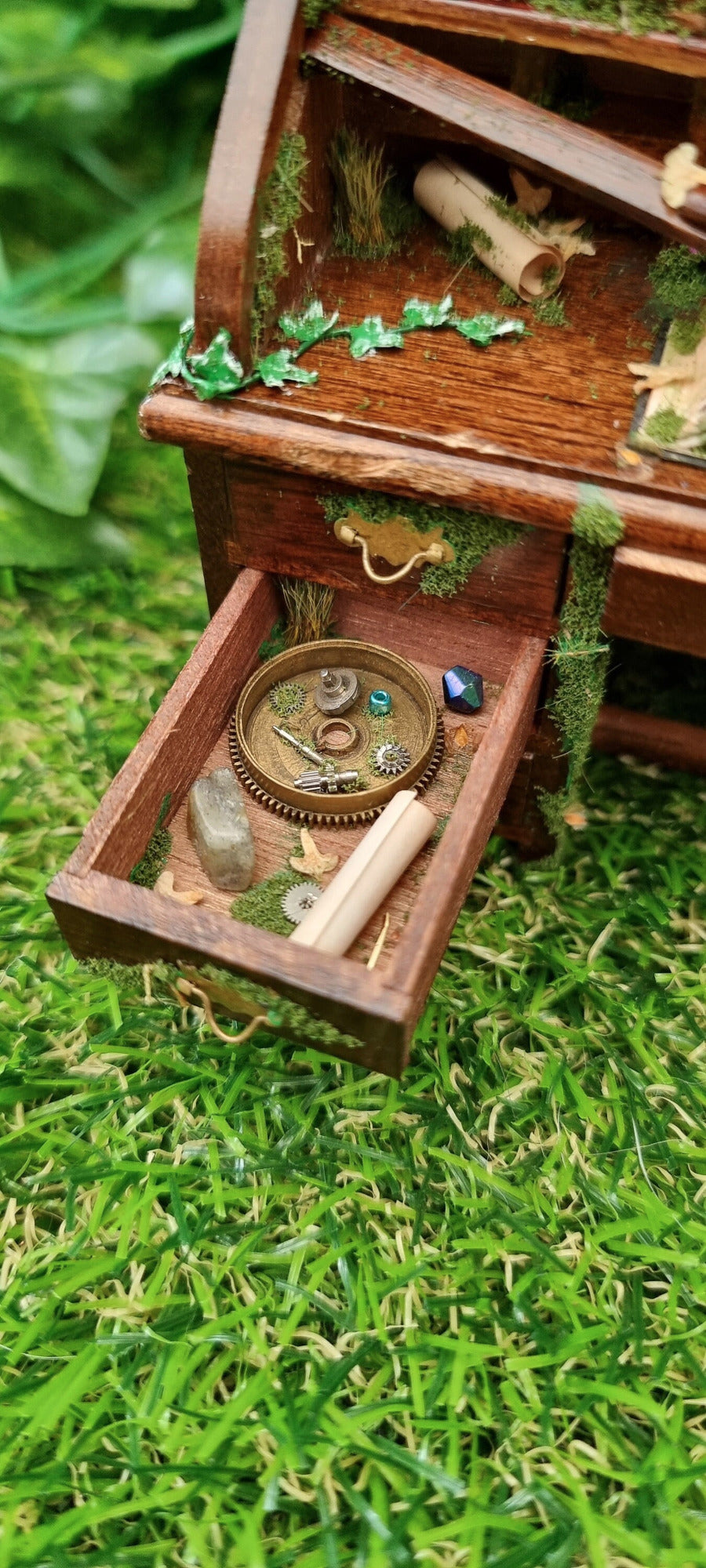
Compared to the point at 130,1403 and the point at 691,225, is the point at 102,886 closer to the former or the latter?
the point at 130,1403

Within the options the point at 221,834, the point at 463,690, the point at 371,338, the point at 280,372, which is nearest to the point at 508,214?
the point at 371,338

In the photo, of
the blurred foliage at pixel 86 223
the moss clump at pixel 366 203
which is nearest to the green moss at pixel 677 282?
the moss clump at pixel 366 203

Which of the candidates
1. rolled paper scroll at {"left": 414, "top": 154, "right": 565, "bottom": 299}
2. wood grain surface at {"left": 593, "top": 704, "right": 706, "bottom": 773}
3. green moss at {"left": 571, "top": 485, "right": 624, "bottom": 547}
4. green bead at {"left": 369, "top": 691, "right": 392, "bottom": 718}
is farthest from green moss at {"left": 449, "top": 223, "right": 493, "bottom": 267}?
wood grain surface at {"left": 593, "top": 704, "right": 706, "bottom": 773}

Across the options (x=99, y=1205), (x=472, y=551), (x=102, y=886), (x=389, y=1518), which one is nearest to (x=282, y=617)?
(x=472, y=551)

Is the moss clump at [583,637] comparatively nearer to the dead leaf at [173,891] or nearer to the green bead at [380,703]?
the green bead at [380,703]

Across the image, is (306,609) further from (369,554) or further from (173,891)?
(173,891)

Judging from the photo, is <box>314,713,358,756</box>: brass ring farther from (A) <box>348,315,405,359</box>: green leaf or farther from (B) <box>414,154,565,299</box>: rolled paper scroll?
(B) <box>414,154,565,299</box>: rolled paper scroll
